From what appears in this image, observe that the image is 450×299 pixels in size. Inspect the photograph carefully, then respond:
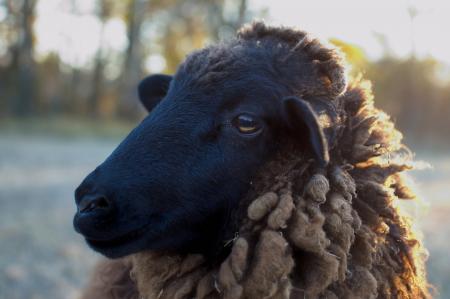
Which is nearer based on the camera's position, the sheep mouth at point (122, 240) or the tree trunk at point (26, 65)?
the sheep mouth at point (122, 240)

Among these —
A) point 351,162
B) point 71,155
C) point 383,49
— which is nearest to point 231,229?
point 351,162

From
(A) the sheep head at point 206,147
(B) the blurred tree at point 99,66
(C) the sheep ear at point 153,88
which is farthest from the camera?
(B) the blurred tree at point 99,66

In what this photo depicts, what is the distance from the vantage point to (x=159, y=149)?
7.89 ft

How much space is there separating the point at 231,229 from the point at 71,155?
13423mm

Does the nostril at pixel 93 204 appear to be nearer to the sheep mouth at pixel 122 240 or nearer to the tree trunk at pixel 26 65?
the sheep mouth at pixel 122 240

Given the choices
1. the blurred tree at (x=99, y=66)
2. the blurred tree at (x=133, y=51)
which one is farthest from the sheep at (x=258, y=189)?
the blurred tree at (x=99, y=66)

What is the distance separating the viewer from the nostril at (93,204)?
2.19 meters

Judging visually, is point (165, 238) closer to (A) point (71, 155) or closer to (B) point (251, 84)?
(B) point (251, 84)

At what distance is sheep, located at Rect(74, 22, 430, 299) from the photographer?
2271 millimetres

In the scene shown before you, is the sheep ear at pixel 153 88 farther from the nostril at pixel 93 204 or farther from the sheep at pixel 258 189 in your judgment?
the nostril at pixel 93 204

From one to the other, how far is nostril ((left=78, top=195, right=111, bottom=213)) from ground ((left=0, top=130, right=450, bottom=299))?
1802 mm

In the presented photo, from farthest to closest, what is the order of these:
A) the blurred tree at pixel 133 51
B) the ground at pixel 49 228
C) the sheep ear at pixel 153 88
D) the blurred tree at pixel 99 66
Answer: the blurred tree at pixel 99 66, the blurred tree at pixel 133 51, the ground at pixel 49 228, the sheep ear at pixel 153 88

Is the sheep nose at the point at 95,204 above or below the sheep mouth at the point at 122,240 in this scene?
above

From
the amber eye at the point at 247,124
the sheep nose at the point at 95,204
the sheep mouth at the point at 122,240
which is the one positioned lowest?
the sheep mouth at the point at 122,240
